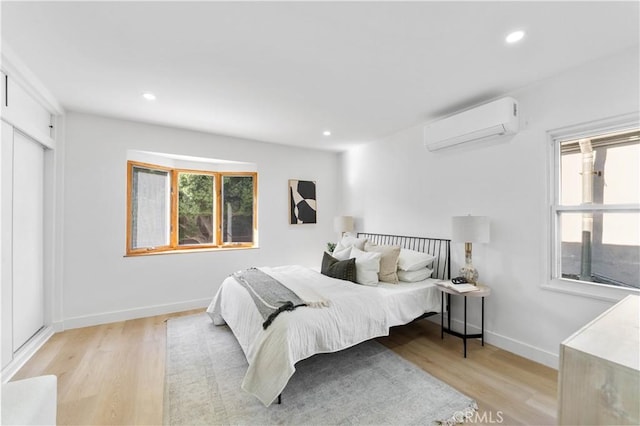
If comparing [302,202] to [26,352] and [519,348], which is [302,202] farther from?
[26,352]

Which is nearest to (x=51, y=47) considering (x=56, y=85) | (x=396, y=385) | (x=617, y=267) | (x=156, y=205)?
(x=56, y=85)

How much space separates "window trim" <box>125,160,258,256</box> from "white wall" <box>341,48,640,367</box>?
2703 mm

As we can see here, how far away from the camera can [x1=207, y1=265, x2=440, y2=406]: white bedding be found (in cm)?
188

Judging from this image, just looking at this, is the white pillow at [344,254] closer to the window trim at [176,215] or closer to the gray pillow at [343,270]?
the gray pillow at [343,270]

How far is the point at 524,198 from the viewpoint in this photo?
258 centimetres

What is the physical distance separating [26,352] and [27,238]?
1083 millimetres

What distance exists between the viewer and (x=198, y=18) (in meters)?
1.68

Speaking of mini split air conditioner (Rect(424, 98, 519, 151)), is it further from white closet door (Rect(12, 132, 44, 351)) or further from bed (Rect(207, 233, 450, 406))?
white closet door (Rect(12, 132, 44, 351))

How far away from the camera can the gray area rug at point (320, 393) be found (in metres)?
1.79

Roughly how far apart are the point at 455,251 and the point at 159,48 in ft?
11.4

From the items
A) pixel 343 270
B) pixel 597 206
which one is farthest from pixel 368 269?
pixel 597 206

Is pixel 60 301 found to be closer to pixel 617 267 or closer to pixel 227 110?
pixel 227 110

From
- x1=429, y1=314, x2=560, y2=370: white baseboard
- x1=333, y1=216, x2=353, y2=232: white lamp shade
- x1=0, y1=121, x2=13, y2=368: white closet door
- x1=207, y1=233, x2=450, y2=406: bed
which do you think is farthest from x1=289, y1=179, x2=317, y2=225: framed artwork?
x1=0, y1=121, x2=13, y2=368: white closet door

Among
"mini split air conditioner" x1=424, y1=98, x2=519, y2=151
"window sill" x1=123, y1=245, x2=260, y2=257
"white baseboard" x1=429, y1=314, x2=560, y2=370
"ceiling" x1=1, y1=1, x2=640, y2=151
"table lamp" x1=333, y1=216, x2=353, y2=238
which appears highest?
"ceiling" x1=1, y1=1, x2=640, y2=151
